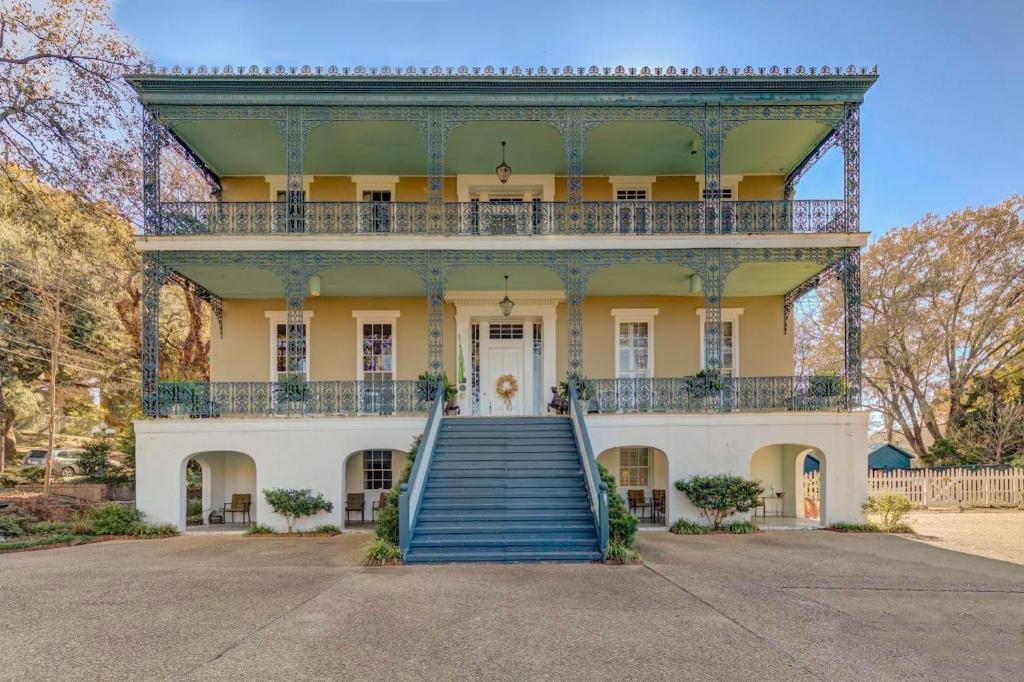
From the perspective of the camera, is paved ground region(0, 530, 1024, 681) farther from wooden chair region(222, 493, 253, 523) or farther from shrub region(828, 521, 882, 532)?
wooden chair region(222, 493, 253, 523)

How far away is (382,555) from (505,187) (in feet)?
34.5

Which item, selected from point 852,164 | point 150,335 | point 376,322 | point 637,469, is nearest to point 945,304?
point 852,164

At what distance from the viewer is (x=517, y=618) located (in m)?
7.41

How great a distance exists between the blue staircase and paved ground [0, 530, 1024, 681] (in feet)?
2.11

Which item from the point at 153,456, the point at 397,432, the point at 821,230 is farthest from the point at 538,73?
the point at 153,456

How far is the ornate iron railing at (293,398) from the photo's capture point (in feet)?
46.8

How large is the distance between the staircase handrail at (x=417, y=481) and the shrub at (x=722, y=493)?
5498 millimetres

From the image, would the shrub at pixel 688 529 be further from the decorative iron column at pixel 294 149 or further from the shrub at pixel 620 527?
the decorative iron column at pixel 294 149

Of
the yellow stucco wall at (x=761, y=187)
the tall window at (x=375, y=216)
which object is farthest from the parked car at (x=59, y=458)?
the yellow stucco wall at (x=761, y=187)

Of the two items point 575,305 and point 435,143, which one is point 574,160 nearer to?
point 435,143

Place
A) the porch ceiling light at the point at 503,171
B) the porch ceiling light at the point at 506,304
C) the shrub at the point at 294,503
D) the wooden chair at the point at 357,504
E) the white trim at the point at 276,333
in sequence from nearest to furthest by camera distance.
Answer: the shrub at the point at 294,503
the wooden chair at the point at 357,504
the porch ceiling light at the point at 503,171
the porch ceiling light at the point at 506,304
the white trim at the point at 276,333

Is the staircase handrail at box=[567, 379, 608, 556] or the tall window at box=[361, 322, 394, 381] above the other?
the tall window at box=[361, 322, 394, 381]

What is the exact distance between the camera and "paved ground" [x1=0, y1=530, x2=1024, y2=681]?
604cm

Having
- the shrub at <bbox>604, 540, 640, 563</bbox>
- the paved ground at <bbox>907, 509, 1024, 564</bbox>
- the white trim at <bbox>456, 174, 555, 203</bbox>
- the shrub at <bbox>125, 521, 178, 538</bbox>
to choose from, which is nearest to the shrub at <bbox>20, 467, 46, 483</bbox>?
the shrub at <bbox>125, 521, 178, 538</bbox>
